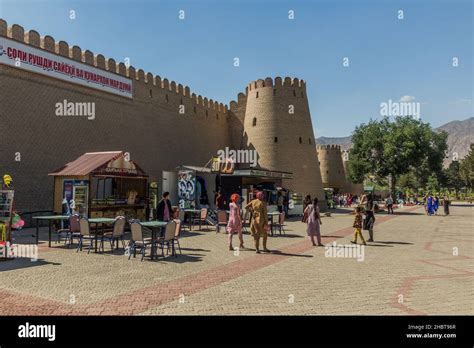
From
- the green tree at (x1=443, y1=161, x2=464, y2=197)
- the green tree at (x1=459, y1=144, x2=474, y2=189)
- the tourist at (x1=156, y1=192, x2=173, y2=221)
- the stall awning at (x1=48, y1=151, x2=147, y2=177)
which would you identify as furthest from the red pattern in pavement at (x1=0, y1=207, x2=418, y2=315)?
the green tree at (x1=443, y1=161, x2=464, y2=197)

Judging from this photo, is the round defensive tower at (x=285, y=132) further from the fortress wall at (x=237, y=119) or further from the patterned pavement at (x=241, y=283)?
the patterned pavement at (x=241, y=283)

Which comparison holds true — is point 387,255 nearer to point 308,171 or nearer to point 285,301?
point 285,301

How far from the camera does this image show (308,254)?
426 inches

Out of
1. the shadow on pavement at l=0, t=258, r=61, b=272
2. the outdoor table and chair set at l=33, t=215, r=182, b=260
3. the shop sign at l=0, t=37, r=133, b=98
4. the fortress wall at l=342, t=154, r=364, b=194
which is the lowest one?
the shadow on pavement at l=0, t=258, r=61, b=272

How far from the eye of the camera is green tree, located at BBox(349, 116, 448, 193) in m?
36.0

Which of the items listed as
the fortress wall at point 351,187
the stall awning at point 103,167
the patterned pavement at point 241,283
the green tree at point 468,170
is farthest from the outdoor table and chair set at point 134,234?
the green tree at point 468,170

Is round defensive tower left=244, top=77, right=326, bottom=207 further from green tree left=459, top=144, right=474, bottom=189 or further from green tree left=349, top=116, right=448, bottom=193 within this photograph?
green tree left=459, top=144, right=474, bottom=189

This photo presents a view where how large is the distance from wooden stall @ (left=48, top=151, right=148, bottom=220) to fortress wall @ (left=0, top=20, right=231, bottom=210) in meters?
3.64

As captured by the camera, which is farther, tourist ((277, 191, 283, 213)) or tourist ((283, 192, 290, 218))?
tourist ((283, 192, 290, 218))

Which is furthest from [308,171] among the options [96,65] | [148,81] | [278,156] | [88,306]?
[88,306]

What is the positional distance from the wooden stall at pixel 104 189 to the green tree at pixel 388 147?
26.9 meters

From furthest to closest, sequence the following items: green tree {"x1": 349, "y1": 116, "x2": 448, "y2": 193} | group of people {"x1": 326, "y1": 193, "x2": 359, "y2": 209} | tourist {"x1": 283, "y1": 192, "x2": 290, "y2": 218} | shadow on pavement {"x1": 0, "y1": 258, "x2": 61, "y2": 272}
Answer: group of people {"x1": 326, "y1": 193, "x2": 359, "y2": 209}
green tree {"x1": 349, "y1": 116, "x2": 448, "y2": 193}
tourist {"x1": 283, "y1": 192, "x2": 290, "y2": 218}
shadow on pavement {"x1": 0, "y1": 258, "x2": 61, "y2": 272}
